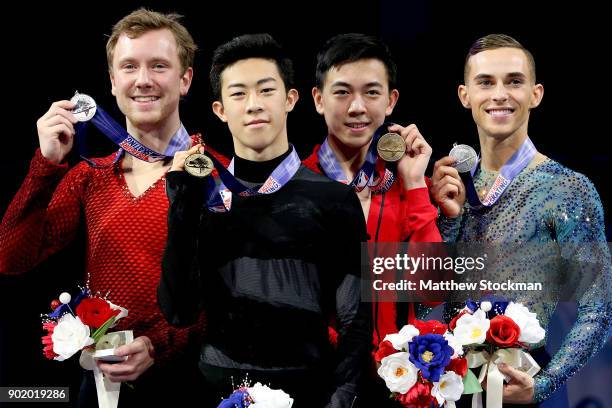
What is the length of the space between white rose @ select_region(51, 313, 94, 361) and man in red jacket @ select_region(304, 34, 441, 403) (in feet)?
3.71

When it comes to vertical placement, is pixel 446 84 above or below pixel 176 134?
above

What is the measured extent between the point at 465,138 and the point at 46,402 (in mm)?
2226

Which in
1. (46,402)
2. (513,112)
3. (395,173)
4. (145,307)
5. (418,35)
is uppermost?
(418,35)

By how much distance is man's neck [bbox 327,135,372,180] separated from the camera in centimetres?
379

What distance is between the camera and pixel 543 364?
12.2 feet

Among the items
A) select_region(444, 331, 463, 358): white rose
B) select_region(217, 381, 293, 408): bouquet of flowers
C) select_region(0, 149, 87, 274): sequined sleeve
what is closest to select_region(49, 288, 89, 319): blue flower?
select_region(0, 149, 87, 274): sequined sleeve

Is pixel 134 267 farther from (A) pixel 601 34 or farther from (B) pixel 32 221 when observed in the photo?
(A) pixel 601 34

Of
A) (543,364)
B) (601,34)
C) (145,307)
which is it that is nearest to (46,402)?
(145,307)

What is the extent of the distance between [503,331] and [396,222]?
62 centimetres

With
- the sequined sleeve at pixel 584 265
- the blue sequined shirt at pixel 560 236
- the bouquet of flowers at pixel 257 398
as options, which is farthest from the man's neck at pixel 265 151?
the sequined sleeve at pixel 584 265

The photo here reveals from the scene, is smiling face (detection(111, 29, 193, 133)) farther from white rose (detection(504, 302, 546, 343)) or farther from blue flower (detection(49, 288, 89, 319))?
white rose (detection(504, 302, 546, 343))

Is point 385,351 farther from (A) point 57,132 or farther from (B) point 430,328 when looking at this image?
(A) point 57,132

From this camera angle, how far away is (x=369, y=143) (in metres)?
3.78

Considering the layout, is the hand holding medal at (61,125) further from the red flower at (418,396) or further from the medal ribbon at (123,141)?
the red flower at (418,396)
